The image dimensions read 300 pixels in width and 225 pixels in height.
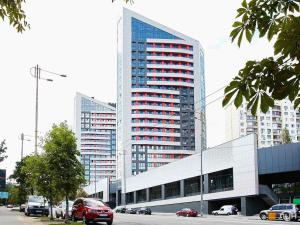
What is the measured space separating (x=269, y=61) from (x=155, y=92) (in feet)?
458

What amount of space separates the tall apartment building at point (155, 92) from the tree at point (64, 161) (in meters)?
102

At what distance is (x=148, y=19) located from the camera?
477ft

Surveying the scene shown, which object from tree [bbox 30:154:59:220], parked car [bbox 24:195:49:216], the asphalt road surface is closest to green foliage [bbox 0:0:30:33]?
the asphalt road surface

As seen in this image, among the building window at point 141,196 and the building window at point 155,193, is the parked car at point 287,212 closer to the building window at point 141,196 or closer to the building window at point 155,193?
the building window at point 155,193

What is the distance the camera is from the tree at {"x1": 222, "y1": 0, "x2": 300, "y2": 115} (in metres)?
3.08

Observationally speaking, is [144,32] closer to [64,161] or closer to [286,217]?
[286,217]

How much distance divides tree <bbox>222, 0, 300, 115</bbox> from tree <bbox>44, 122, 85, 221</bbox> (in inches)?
1117

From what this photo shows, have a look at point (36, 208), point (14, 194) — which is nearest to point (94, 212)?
point (36, 208)

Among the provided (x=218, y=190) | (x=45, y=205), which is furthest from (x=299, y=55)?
(x=218, y=190)

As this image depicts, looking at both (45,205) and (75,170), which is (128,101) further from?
(75,170)

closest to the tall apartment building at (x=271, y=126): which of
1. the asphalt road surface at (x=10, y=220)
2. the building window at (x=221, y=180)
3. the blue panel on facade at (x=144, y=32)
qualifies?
the blue panel on facade at (x=144, y=32)

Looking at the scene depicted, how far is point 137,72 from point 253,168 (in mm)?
85454

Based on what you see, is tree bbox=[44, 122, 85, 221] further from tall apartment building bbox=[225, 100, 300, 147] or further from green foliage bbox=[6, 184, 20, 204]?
tall apartment building bbox=[225, 100, 300, 147]

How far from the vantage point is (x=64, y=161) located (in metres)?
31.2
